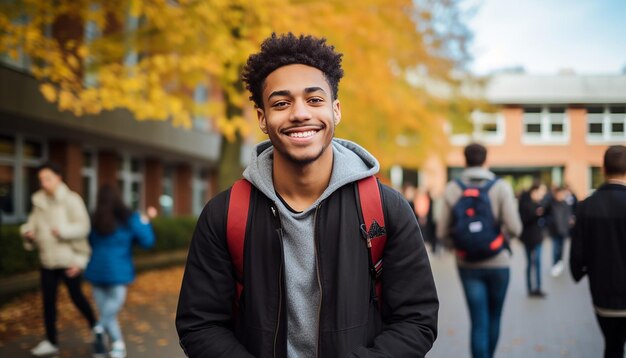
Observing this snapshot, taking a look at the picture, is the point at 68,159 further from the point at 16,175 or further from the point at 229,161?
the point at 229,161

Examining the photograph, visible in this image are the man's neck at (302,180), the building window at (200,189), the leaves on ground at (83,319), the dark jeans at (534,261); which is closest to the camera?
the man's neck at (302,180)

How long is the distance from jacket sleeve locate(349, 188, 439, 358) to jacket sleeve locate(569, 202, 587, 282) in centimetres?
282

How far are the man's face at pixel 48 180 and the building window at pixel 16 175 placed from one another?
864cm

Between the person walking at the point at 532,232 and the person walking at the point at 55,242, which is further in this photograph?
the person walking at the point at 532,232

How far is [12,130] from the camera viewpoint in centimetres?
1501

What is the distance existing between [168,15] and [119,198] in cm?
368

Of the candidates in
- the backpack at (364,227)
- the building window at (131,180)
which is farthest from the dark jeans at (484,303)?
the building window at (131,180)

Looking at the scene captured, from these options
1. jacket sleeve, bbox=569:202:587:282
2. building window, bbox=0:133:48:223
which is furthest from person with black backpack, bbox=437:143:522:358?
building window, bbox=0:133:48:223

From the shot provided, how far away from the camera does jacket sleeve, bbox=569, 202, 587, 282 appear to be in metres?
4.62

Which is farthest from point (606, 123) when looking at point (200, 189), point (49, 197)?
point (49, 197)

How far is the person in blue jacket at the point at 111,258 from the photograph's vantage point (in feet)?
21.0

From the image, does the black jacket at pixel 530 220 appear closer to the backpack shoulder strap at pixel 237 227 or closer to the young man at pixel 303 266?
the young man at pixel 303 266

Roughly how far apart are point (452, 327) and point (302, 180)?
6383 millimetres

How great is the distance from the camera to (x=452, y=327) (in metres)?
8.12
